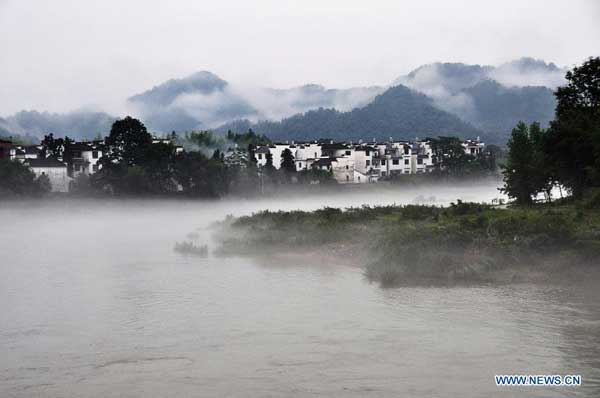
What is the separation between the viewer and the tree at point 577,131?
40094 millimetres

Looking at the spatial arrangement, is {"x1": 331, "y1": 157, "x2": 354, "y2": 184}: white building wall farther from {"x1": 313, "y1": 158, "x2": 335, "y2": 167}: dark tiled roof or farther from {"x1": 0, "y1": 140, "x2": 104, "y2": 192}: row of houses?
{"x1": 0, "y1": 140, "x2": 104, "y2": 192}: row of houses

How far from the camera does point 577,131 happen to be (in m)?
40.0

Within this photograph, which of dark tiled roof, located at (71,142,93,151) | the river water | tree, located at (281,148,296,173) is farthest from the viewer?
tree, located at (281,148,296,173)

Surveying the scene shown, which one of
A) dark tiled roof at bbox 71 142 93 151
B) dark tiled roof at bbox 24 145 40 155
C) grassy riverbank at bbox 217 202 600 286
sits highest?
dark tiled roof at bbox 71 142 93 151

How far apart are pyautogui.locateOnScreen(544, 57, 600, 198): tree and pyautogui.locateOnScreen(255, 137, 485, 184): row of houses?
49.0 m

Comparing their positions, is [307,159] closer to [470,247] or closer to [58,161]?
[58,161]

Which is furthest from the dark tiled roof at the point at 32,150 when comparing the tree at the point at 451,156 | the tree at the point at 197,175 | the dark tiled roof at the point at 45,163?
the tree at the point at 451,156

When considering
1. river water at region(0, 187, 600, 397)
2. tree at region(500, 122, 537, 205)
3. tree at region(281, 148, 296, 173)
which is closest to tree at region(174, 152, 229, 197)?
tree at region(281, 148, 296, 173)

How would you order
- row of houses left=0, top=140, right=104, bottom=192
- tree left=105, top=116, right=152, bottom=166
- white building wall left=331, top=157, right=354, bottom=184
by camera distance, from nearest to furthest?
tree left=105, top=116, right=152, bottom=166 < row of houses left=0, top=140, right=104, bottom=192 < white building wall left=331, top=157, right=354, bottom=184

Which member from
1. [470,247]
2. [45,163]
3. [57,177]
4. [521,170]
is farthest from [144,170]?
[470,247]

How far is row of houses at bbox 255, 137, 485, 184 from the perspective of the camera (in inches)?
3780

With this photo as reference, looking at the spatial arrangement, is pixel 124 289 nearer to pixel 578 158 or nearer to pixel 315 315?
pixel 315 315

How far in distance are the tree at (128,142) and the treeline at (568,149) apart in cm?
3973

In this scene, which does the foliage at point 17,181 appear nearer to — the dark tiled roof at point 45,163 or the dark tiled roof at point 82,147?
the dark tiled roof at point 45,163
